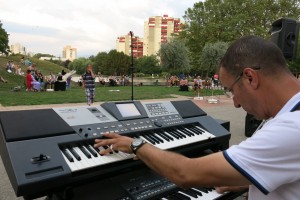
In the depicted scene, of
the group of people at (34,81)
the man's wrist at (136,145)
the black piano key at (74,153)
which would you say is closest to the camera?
the man's wrist at (136,145)

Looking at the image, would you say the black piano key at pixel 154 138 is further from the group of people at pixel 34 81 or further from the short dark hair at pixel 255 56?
the group of people at pixel 34 81

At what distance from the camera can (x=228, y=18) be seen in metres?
40.9

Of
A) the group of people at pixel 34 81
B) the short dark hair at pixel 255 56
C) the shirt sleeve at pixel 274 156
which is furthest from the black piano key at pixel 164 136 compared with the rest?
the group of people at pixel 34 81

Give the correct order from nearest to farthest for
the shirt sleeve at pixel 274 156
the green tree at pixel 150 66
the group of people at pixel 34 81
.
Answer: the shirt sleeve at pixel 274 156, the group of people at pixel 34 81, the green tree at pixel 150 66

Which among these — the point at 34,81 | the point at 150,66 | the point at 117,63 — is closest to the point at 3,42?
the point at 117,63

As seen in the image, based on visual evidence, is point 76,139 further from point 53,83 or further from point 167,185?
point 53,83

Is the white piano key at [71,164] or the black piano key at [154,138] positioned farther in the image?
the black piano key at [154,138]

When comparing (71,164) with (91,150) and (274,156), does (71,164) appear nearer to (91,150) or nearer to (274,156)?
(91,150)

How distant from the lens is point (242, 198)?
413 cm

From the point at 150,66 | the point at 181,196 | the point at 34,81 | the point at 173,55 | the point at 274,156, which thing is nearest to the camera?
the point at 274,156

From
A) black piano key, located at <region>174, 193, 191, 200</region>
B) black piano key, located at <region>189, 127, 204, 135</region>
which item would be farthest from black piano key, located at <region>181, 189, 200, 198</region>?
black piano key, located at <region>189, 127, 204, 135</region>

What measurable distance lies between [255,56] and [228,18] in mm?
42111

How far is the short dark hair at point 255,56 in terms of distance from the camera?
1548mm

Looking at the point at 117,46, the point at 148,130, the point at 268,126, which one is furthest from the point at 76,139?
the point at 117,46
